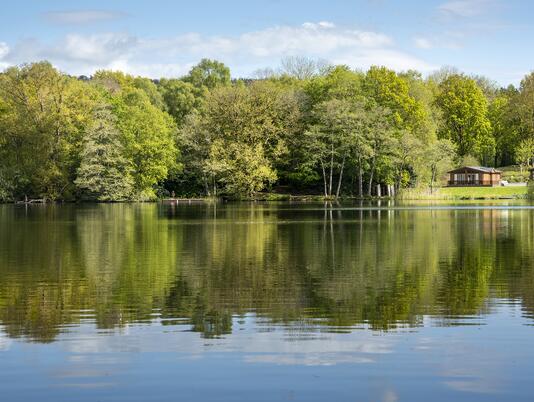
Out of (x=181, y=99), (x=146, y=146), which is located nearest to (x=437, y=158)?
(x=146, y=146)

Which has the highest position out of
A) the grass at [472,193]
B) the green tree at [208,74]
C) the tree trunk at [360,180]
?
the green tree at [208,74]

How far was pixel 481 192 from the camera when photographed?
10725 cm

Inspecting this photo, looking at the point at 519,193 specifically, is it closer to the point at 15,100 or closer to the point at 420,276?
the point at 15,100

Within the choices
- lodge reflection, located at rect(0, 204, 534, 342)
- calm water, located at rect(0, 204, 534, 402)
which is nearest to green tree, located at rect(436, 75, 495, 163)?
lodge reflection, located at rect(0, 204, 534, 342)

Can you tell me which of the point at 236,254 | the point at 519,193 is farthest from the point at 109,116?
the point at 236,254

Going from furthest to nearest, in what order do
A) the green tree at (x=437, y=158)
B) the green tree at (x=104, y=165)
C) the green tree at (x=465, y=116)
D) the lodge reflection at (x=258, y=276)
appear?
the green tree at (x=465, y=116) → the green tree at (x=437, y=158) → the green tree at (x=104, y=165) → the lodge reflection at (x=258, y=276)

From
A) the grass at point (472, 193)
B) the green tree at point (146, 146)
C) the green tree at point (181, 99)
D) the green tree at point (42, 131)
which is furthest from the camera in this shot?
the green tree at point (181, 99)

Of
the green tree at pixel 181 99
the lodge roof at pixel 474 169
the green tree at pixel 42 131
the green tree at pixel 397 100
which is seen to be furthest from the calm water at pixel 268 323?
the green tree at pixel 181 99

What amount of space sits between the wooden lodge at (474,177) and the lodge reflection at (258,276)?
72.2 meters

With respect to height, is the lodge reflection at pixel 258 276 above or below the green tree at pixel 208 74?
below

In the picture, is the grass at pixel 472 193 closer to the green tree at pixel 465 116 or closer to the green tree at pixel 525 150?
the green tree at pixel 525 150

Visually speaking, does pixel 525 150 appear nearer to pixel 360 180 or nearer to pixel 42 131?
pixel 360 180

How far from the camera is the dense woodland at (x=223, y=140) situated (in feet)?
317

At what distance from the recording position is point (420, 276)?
23.4 meters
